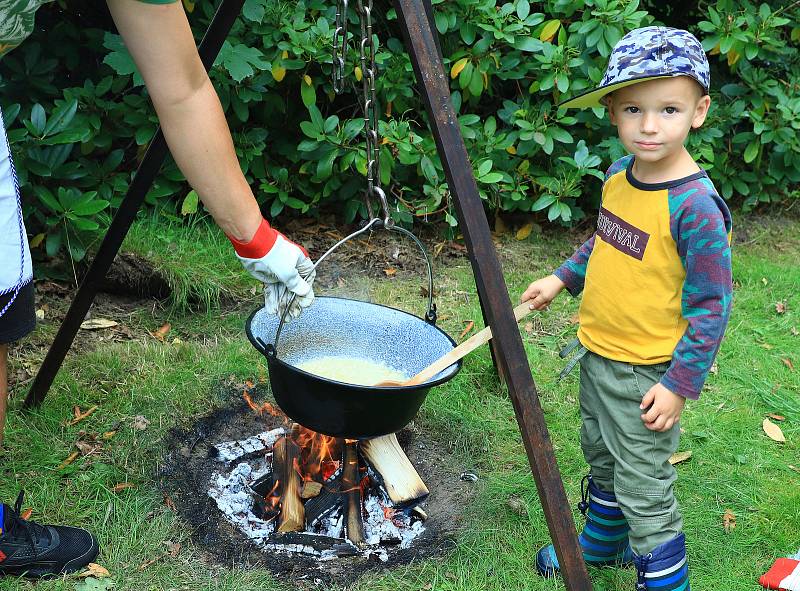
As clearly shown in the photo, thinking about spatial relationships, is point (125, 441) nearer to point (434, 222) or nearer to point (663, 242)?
point (663, 242)

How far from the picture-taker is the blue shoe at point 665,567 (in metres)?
2.16

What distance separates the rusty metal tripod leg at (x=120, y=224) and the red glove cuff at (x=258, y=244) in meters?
0.65

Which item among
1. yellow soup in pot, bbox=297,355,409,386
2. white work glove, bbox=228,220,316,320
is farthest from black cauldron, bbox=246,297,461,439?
white work glove, bbox=228,220,316,320

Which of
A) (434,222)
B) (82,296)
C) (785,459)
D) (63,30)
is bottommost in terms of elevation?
(785,459)

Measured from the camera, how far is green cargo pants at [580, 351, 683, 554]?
2123 millimetres

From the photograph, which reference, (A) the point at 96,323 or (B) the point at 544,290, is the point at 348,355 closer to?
(B) the point at 544,290

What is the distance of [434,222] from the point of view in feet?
15.4

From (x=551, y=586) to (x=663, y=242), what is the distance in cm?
108

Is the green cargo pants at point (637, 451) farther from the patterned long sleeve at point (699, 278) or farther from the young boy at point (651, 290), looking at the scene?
the patterned long sleeve at point (699, 278)

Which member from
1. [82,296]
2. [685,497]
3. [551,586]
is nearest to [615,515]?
[551,586]

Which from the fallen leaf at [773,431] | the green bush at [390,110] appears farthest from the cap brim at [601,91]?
the green bush at [390,110]

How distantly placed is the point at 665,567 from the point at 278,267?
1281 mm

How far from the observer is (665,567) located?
217 centimetres

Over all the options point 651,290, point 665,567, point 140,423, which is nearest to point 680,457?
point 665,567
